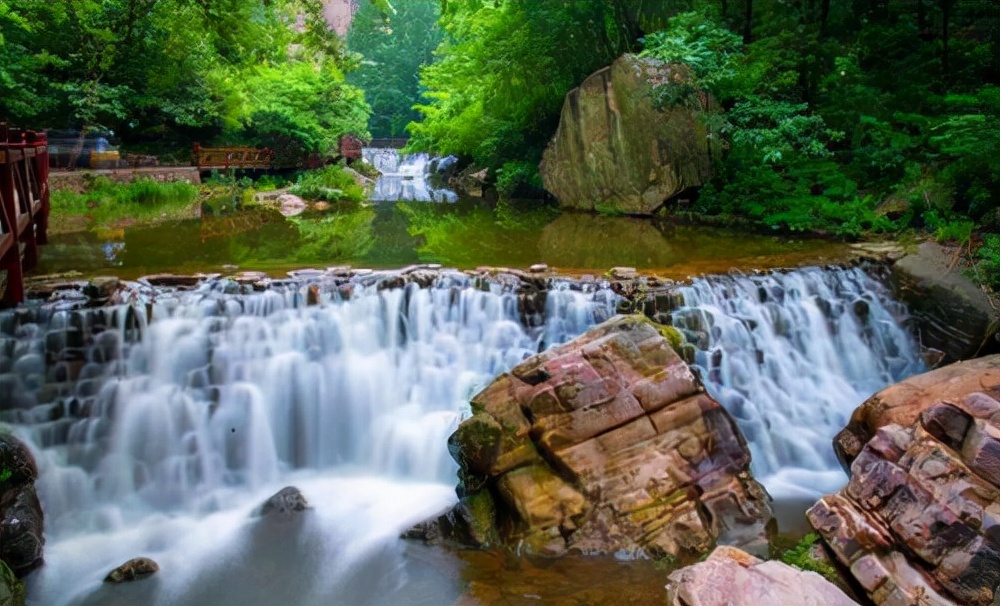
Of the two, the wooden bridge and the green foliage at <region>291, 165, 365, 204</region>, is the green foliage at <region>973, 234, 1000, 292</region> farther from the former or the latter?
the green foliage at <region>291, 165, 365, 204</region>

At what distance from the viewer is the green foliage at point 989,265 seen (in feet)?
32.8

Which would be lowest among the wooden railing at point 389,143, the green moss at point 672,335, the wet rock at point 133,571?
the wet rock at point 133,571

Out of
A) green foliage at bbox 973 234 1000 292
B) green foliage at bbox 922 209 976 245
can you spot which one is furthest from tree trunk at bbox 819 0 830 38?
green foliage at bbox 973 234 1000 292

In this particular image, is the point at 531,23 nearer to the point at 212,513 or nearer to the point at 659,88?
the point at 659,88

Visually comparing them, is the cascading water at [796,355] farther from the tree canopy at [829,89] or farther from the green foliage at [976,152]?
the tree canopy at [829,89]

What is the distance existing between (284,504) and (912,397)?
6.90 meters

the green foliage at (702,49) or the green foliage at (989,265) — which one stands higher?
the green foliage at (702,49)

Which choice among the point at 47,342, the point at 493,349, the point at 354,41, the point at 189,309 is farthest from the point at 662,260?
the point at 354,41

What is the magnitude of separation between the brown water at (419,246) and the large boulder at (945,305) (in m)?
1.39

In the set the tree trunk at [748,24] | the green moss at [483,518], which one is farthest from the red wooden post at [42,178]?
the tree trunk at [748,24]

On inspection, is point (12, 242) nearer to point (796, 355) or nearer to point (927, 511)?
point (927, 511)

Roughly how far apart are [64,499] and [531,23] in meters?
18.8

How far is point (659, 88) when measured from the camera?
17984 mm

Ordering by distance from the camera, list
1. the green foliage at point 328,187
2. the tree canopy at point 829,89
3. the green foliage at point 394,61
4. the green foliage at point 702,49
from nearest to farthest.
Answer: the tree canopy at point 829,89, the green foliage at point 702,49, the green foliage at point 328,187, the green foliage at point 394,61
